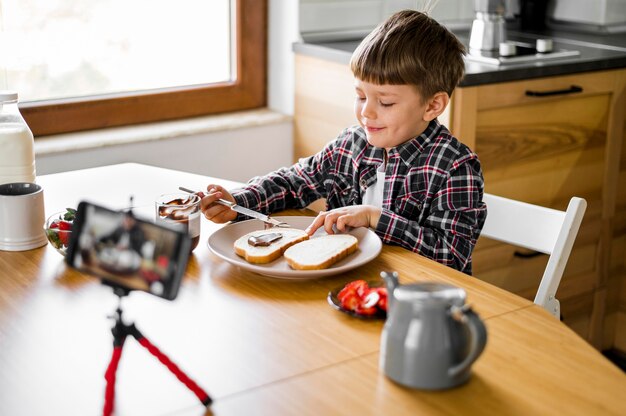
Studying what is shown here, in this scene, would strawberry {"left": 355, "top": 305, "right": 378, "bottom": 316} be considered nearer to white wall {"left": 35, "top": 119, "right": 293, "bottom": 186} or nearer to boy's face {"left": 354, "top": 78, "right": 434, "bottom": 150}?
boy's face {"left": 354, "top": 78, "right": 434, "bottom": 150}

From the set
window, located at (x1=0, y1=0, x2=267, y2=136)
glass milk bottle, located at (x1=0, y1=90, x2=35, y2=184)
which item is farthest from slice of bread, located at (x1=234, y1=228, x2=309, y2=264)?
window, located at (x1=0, y1=0, x2=267, y2=136)

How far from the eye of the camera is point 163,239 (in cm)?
99

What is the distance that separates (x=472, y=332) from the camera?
1.05m

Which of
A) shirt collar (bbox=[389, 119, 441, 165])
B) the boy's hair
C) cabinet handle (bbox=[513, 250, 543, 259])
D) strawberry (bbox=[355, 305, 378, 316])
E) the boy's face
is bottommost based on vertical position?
cabinet handle (bbox=[513, 250, 543, 259])

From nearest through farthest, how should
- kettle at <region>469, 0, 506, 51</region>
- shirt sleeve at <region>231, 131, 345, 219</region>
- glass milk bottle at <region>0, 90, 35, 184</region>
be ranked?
glass milk bottle at <region>0, 90, 35, 184</region> → shirt sleeve at <region>231, 131, 345, 219</region> → kettle at <region>469, 0, 506, 51</region>

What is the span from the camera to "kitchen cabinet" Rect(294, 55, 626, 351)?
2.50 m

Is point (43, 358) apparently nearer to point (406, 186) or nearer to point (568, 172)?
point (406, 186)

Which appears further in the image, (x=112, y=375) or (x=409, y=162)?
(x=409, y=162)

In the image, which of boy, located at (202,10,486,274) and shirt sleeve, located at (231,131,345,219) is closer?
boy, located at (202,10,486,274)

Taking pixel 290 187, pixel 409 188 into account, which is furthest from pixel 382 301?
pixel 290 187

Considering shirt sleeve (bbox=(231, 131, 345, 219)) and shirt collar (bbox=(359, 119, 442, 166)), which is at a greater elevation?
shirt collar (bbox=(359, 119, 442, 166))

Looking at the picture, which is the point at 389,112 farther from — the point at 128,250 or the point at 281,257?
the point at 128,250

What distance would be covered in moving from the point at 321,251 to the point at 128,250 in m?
0.50

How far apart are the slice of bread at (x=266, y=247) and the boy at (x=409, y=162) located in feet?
0.15
